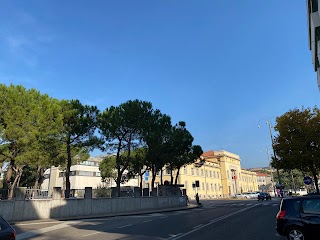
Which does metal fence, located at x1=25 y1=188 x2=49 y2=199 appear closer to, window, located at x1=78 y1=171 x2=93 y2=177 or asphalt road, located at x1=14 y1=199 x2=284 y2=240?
asphalt road, located at x1=14 y1=199 x2=284 y2=240

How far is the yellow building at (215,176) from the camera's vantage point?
252 feet

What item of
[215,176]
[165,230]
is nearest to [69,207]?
[165,230]

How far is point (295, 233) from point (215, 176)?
86.2m

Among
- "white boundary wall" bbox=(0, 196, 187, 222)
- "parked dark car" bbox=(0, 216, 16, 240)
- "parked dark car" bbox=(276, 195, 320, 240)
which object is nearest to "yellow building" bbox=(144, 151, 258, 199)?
"white boundary wall" bbox=(0, 196, 187, 222)

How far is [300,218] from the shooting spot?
27.0 ft

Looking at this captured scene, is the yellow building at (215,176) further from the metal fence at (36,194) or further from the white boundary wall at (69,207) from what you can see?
the metal fence at (36,194)

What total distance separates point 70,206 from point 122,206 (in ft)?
19.9

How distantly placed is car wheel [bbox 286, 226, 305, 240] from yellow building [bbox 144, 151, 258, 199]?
65084mm

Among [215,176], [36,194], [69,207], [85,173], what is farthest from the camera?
[215,176]

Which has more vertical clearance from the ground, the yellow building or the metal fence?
the yellow building

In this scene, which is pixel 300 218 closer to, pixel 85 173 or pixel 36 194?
pixel 36 194

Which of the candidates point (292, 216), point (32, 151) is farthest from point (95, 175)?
point (292, 216)

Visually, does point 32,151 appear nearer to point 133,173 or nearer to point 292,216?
point 292,216

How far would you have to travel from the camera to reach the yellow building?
76.7 m
